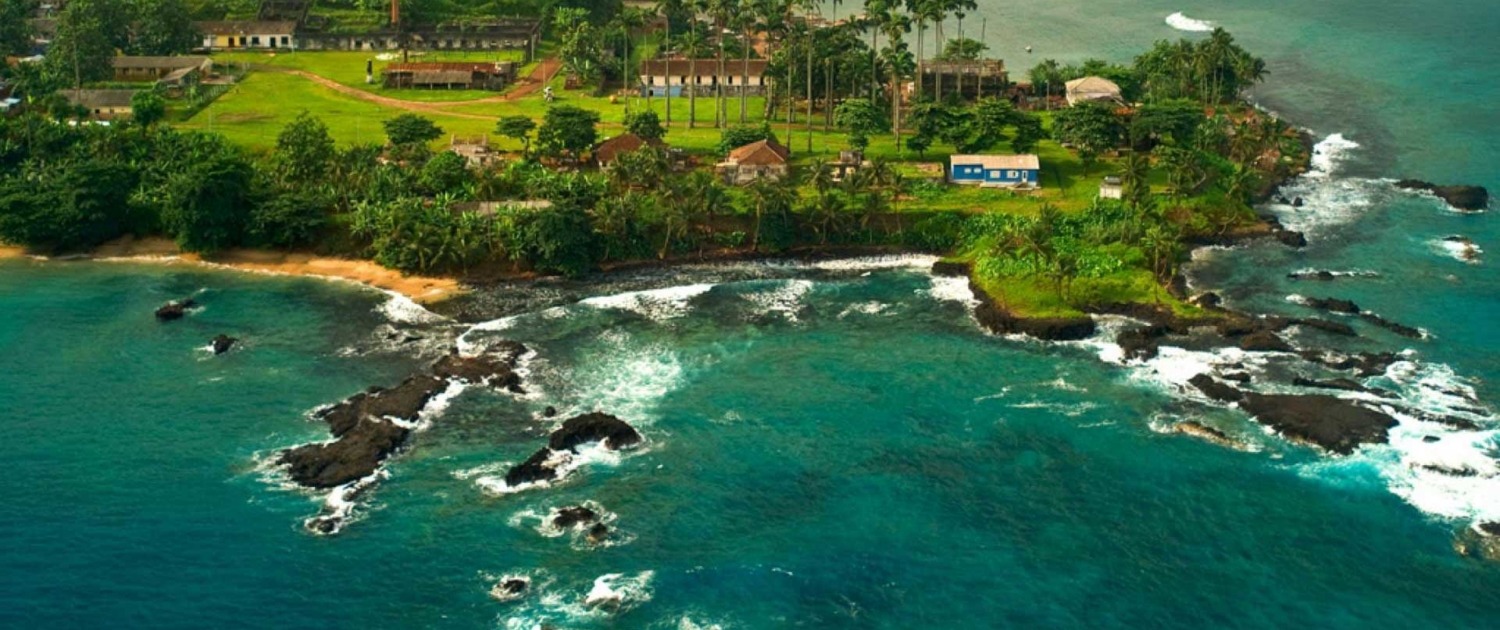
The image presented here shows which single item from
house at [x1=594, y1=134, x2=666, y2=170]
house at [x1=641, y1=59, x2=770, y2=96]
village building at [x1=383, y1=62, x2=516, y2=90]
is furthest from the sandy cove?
house at [x1=641, y1=59, x2=770, y2=96]

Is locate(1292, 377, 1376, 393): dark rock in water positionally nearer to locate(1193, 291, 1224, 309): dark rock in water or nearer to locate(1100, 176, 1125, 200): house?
locate(1193, 291, 1224, 309): dark rock in water

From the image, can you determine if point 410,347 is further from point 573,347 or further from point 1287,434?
point 1287,434

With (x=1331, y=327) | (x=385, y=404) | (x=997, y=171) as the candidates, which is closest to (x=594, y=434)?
(x=385, y=404)

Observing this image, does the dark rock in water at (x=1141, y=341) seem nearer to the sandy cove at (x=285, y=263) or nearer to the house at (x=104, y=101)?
the sandy cove at (x=285, y=263)

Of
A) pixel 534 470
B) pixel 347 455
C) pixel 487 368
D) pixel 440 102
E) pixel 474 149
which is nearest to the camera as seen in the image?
pixel 534 470

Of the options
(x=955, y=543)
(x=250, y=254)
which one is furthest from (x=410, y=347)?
(x=955, y=543)

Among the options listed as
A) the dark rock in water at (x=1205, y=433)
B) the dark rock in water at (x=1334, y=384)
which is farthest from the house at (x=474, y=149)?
the dark rock in water at (x=1334, y=384)

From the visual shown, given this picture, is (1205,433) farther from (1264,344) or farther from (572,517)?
(572,517)
